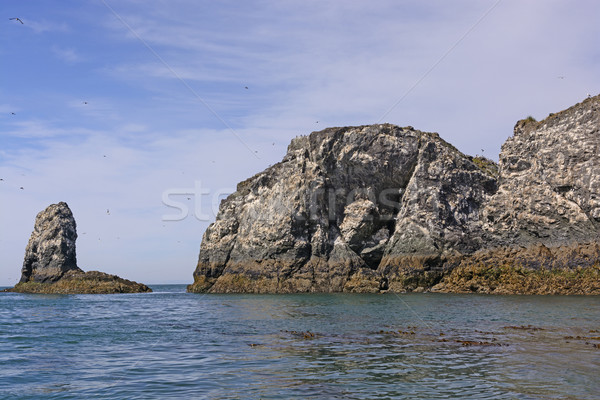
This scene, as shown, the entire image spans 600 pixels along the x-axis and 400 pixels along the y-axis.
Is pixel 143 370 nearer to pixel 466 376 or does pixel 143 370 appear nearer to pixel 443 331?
pixel 466 376

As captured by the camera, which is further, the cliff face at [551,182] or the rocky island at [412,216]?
the rocky island at [412,216]

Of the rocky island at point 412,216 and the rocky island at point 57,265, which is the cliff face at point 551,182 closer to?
the rocky island at point 412,216

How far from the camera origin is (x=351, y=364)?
1939cm

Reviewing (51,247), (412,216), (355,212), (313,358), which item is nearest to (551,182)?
(412,216)

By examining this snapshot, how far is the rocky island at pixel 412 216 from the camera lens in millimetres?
61156

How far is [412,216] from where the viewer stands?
7569cm

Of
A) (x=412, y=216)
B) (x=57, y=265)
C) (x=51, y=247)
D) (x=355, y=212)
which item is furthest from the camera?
(x=51, y=247)

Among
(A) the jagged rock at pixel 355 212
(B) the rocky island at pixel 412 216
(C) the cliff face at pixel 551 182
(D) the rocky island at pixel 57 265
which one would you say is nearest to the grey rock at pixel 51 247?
(D) the rocky island at pixel 57 265

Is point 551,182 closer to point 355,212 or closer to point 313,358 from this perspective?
point 355,212

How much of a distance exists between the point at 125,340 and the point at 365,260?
55.1 meters

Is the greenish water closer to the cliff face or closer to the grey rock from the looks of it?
the cliff face

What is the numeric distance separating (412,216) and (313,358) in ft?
188

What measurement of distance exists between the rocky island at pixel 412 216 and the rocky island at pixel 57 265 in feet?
75.2

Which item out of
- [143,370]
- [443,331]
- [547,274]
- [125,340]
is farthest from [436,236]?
[143,370]
